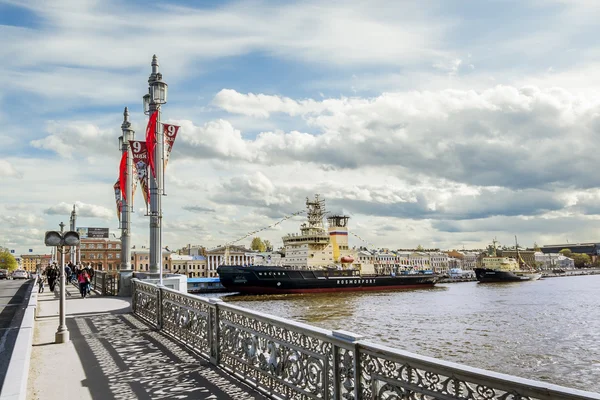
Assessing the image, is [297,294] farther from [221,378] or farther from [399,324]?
[221,378]

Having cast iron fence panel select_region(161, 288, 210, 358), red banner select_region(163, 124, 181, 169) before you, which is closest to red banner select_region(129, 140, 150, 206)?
red banner select_region(163, 124, 181, 169)

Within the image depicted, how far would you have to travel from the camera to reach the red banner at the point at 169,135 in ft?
47.1

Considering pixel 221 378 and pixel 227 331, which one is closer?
pixel 221 378

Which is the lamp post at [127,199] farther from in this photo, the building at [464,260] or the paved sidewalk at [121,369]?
the building at [464,260]

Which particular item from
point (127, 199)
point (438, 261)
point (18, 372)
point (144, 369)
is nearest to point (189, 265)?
point (438, 261)

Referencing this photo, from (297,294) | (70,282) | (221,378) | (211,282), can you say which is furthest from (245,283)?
(221,378)

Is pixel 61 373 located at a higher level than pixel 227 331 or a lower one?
lower

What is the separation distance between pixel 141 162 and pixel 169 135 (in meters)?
1.52

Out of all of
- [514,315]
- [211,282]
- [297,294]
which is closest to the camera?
[514,315]

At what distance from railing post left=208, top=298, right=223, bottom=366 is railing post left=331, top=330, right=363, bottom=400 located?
3.12 meters

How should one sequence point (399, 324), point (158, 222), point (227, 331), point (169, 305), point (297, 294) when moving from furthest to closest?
point (297, 294) < point (399, 324) < point (158, 222) < point (169, 305) < point (227, 331)

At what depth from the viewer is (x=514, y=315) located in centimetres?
2942

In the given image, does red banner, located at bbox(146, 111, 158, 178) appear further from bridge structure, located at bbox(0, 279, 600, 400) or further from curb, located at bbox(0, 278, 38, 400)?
curb, located at bbox(0, 278, 38, 400)

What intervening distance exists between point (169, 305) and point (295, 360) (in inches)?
211
